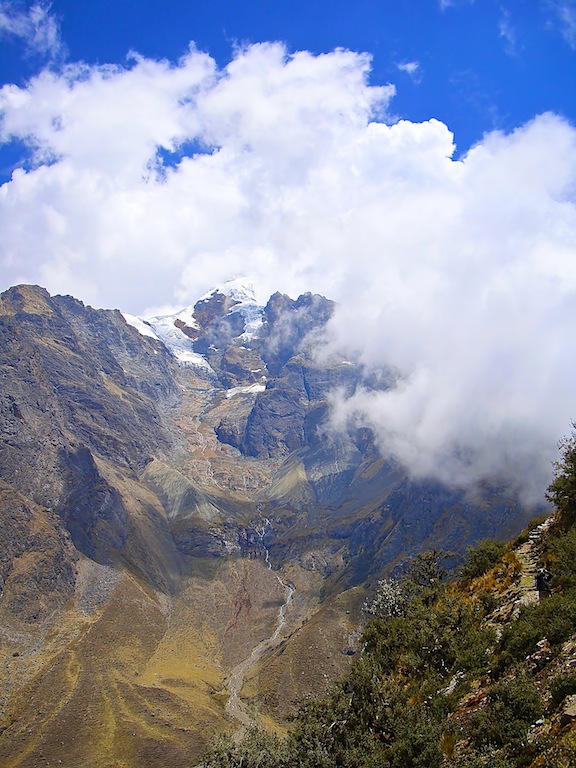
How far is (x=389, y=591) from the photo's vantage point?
6188 cm

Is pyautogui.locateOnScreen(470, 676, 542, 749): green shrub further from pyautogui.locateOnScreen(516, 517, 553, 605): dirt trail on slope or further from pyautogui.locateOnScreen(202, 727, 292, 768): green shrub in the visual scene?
pyautogui.locateOnScreen(202, 727, 292, 768): green shrub

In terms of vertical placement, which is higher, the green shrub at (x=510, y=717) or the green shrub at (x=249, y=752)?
the green shrub at (x=510, y=717)

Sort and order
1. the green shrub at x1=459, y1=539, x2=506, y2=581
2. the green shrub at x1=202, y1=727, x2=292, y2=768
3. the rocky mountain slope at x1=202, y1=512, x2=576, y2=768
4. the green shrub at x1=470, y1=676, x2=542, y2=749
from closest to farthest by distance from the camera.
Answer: the green shrub at x1=470, y1=676, x2=542, y2=749 < the rocky mountain slope at x1=202, y1=512, x2=576, y2=768 < the green shrub at x1=202, y1=727, x2=292, y2=768 < the green shrub at x1=459, y1=539, x2=506, y2=581

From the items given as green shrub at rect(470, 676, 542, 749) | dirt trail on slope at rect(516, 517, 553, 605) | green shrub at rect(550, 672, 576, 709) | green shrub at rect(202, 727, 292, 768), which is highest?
dirt trail on slope at rect(516, 517, 553, 605)

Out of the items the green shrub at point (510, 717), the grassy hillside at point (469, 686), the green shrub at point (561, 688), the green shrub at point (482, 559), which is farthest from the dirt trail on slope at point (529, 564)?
the green shrub at point (561, 688)

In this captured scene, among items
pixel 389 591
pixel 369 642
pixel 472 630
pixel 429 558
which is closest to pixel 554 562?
pixel 472 630

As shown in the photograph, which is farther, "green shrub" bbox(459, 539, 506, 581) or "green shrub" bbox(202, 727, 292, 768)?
"green shrub" bbox(459, 539, 506, 581)

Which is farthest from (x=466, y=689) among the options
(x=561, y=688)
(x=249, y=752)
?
(x=249, y=752)

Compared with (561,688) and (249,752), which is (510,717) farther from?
(249,752)

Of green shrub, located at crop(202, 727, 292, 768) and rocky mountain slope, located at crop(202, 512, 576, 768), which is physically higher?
rocky mountain slope, located at crop(202, 512, 576, 768)

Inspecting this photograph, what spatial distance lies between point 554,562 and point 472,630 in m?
6.80

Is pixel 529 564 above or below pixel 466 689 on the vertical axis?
above

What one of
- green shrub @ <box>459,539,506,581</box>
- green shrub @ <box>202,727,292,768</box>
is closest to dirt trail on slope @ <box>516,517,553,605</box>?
green shrub @ <box>459,539,506,581</box>

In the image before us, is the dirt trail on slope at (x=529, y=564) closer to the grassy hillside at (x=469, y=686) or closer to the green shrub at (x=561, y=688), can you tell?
the grassy hillside at (x=469, y=686)
